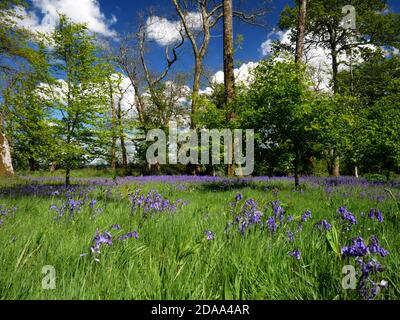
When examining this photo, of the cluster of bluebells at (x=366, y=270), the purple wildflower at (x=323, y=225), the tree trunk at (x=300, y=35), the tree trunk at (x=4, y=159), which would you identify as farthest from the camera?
the tree trunk at (x=4, y=159)

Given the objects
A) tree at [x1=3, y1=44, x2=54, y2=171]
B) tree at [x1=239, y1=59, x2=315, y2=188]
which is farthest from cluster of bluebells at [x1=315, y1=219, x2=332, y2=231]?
tree at [x1=3, y1=44, x2=54, y2=171]

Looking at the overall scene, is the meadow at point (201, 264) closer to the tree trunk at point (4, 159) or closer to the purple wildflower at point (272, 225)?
the purple wildflower at point (272, 225)

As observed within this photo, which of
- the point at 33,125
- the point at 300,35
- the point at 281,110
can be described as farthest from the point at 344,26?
the point at 33,125

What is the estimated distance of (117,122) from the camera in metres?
8.75

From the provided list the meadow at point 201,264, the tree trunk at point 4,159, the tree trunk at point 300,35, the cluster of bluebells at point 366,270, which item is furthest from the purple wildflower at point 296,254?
the tree trunk at point 4,159

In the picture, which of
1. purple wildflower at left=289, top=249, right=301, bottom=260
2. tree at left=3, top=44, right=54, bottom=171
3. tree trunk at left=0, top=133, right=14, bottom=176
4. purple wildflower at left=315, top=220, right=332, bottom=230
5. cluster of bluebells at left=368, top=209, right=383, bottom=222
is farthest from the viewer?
tree trunk at left=0, top=133, right=14, bottom=176

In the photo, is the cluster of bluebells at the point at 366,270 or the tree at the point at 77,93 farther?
the tree at the point at 77,93

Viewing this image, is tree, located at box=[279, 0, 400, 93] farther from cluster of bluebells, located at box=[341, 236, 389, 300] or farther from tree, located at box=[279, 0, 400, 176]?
cluster of bluebells, located at box=[341, 236, 389, 300]

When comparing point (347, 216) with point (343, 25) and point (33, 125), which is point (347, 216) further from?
point (343, 25)

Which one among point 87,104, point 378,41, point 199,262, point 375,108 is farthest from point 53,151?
point 378,41

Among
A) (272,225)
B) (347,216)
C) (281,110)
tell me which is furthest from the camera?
(281,110)

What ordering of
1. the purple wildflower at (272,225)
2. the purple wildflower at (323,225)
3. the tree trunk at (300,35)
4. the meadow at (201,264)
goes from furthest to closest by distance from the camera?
the tree trunk at (300,35) < the purple wildflower at (272,225) < the purple wildflower at (323,225) < the meadow at (201,264)

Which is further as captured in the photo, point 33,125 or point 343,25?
point 343,25

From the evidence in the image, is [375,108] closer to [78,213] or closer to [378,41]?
[78,213]
